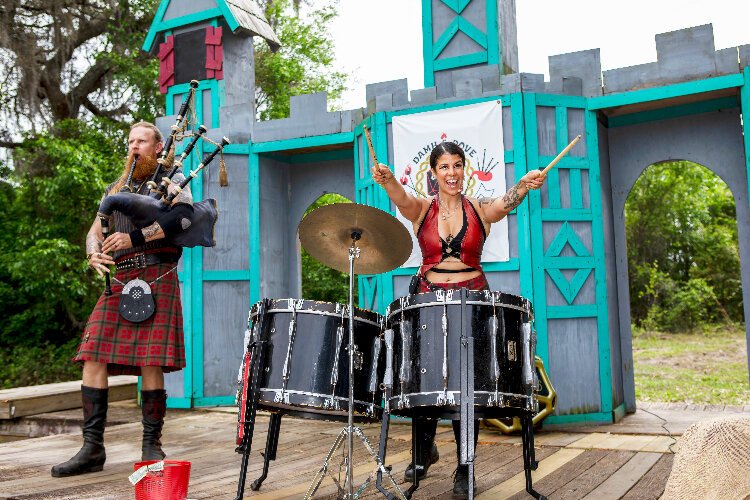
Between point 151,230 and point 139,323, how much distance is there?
0.60 m

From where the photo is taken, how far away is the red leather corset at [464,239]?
3924 millimetres

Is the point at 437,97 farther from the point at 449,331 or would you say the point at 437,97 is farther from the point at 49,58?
the point at 49,58

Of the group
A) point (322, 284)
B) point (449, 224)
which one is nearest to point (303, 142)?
point (449, 224)

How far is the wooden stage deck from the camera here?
3883 mm

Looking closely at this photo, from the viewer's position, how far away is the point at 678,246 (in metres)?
21.5

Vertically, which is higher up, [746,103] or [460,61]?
[460,61]

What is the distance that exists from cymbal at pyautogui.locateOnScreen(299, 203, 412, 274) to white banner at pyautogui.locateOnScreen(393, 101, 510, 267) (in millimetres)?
2497

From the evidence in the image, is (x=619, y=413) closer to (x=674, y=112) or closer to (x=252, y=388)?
(x=674, y=112)

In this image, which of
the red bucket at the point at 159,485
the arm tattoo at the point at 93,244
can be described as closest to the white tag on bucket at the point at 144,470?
the red bucket at the point at 159,485

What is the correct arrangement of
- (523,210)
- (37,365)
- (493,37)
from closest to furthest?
(523,210) < (493,37) < (37,365)

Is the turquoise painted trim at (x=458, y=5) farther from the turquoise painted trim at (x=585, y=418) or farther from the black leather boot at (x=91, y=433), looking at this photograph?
the black leather boot at (x=91, y=433)

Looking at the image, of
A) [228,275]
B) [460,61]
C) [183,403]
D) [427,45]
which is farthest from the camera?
[228,275]

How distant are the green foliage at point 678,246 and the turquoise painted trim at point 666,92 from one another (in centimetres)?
1430

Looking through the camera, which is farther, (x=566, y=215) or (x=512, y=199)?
(x=566, y=215)
